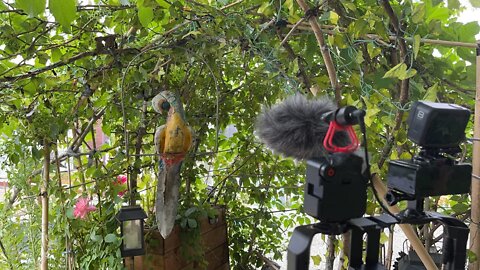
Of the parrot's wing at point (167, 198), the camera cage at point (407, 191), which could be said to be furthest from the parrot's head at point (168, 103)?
the camera cage at point (407, 191)

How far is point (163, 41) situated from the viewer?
1.24 meters

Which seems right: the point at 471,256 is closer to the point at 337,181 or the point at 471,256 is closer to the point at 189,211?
the point at 337,181

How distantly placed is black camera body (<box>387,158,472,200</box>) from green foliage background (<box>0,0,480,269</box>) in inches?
11.6

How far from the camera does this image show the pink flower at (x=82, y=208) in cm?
144

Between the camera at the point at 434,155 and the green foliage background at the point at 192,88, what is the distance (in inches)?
11.4

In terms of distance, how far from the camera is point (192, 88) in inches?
64.2

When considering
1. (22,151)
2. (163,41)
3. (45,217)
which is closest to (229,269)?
(45,217)

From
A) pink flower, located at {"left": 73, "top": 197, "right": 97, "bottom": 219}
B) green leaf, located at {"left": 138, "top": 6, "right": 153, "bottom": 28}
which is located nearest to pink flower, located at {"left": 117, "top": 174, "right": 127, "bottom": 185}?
pink flower, located at {"left": 73, "top": 197, "right": 97, "bottom": 219}

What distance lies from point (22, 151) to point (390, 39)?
1.14 metres

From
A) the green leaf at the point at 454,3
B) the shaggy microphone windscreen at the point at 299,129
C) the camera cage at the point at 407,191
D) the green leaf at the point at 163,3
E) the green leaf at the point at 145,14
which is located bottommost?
the camera cage at the point at 407,191

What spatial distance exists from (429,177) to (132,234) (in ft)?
3.62

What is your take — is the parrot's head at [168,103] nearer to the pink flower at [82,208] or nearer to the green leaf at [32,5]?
the pink flower at [82,208]

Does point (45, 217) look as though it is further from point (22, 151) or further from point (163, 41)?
point (163, 41)

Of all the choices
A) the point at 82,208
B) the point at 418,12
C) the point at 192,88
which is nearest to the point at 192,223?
the point at 82,208
